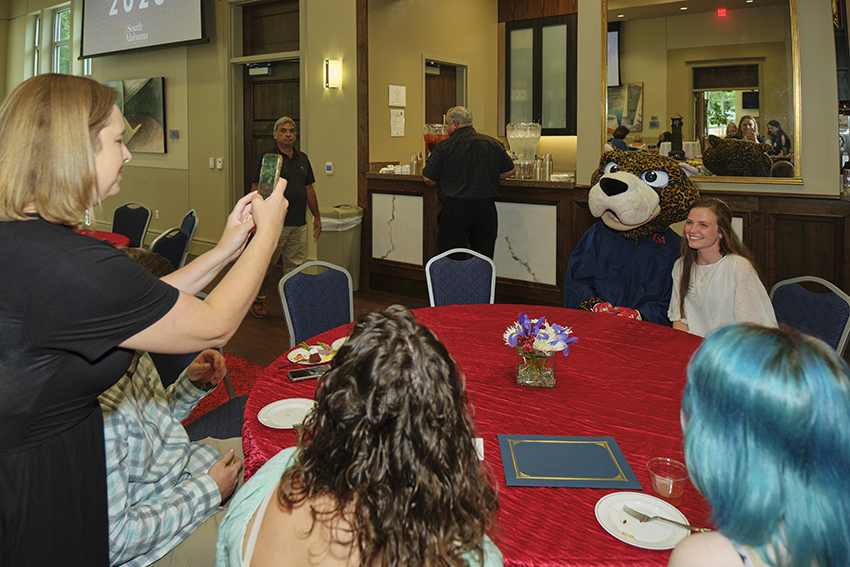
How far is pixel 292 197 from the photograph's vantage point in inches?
223

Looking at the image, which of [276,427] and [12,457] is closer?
[12,457]

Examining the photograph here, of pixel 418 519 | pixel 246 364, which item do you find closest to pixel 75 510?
pixel 418 519

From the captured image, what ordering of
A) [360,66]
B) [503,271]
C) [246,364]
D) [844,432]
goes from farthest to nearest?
[360,66] → [503,271] → [246,364] → [844,432]

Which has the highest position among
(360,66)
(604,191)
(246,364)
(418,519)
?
(360,66)

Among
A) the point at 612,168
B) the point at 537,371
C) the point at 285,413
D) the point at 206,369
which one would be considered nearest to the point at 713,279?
the point at 612,168

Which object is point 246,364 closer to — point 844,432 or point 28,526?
point 28,526

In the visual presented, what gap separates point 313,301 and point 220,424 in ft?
2.60

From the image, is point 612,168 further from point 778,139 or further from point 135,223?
point 135,223

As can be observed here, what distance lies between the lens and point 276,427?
1.70 metres

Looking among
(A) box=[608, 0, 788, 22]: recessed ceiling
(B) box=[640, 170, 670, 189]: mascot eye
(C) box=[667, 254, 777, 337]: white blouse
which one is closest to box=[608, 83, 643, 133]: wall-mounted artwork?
(A) box=[608, 0, 788, 22]: recessed ceiling

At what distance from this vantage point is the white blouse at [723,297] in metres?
2.70

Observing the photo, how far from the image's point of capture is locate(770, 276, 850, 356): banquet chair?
2465 millimetres

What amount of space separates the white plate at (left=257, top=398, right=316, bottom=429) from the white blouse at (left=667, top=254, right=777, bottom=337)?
1752 millimetres

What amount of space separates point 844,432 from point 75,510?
132 cm
